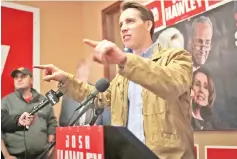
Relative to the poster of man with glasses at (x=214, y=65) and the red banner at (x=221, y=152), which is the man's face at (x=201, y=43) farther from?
the red banner at (x=221, y=152)

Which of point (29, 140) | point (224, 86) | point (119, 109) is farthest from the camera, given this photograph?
point (29, 140)

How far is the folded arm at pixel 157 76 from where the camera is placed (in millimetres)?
949

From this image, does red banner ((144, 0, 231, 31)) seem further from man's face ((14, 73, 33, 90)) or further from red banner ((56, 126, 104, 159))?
red banner ((56, 126, 104, 159))

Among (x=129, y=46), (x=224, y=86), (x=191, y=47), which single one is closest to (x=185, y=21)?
(x=191, y=47)

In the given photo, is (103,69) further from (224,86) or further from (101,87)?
(101,87)

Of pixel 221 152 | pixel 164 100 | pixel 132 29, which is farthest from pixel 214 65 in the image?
pixel 164 100

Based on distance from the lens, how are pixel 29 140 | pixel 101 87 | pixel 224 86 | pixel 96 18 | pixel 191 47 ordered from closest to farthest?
1. pixel 101 87
2. pixel 224 86
3. pixel 191 47
4. pixel 29 140
5. pixel 96 18

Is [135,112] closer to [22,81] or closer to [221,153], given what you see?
[221,153]

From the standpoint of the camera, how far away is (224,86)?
76.9 inches

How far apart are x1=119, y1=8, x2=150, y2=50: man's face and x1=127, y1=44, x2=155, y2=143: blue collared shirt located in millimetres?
181

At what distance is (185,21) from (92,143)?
1.64 metres

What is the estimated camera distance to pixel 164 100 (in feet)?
3.99

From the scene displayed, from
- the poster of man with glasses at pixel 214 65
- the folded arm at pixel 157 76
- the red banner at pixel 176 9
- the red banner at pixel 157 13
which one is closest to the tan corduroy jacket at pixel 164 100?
the folded arm at pixel 157 76

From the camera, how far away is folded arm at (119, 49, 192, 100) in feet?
3.11
